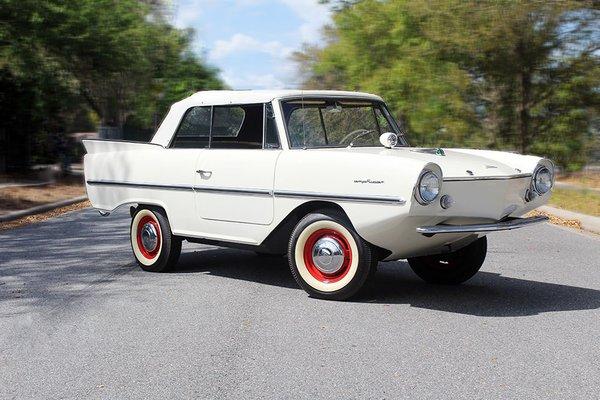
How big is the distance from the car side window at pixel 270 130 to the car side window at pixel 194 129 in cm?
81

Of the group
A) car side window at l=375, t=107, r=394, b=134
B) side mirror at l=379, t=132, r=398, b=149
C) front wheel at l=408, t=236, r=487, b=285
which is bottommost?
front wheel at l=408, t=236, r=487, b=285

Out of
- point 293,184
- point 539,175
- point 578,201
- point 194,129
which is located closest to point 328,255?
point 293,184

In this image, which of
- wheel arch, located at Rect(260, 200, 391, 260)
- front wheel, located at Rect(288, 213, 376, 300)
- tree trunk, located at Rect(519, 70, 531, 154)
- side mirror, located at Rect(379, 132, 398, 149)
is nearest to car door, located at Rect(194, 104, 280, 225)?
wheel arch, located at Rect(260, 200, 391, 260)

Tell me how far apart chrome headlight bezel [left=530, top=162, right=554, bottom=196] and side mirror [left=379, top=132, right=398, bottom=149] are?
4.17 ft

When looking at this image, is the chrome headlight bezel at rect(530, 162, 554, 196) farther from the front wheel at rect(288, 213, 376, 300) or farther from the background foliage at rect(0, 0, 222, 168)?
the background foliage at rect(0, 0, 222, 168)

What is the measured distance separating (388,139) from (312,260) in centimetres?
134

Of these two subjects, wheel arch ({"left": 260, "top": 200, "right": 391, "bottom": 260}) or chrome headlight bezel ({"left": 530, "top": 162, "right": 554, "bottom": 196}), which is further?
chrome headlight bezel ({"left": 530, "top": 162, "right": 554, "bottom": 196})

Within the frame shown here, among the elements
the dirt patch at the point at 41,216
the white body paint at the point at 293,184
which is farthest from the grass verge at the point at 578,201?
the dirt patch at the point at 41,216

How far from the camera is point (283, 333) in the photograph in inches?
229

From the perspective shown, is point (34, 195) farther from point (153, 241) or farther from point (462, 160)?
point (462, 160)

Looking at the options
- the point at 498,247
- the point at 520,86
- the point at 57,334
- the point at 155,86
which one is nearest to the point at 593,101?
the point at 520,86

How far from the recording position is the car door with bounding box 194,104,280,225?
283 inches

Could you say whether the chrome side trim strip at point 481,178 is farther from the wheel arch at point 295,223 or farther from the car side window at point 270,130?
the car side window at point 270,130

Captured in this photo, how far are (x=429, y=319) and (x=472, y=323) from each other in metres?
0.33
